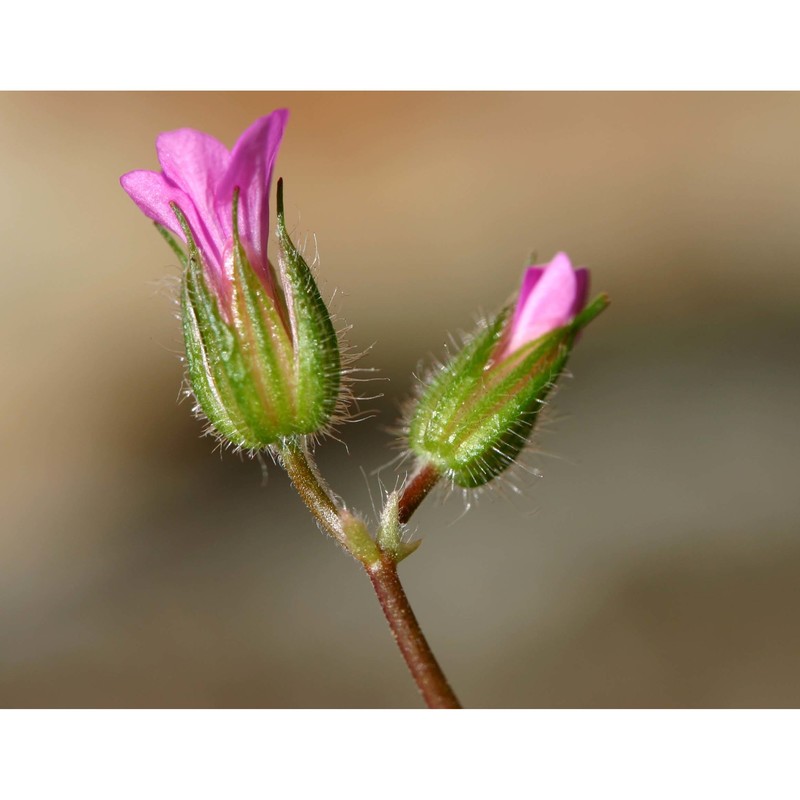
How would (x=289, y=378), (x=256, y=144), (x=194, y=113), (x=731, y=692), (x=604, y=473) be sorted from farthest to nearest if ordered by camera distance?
1. (x=194, y=113)
2. (x=604, y=473)
3. (x=731, y=692)
4. (x=289, y=378)
5. (x=256, y=144)

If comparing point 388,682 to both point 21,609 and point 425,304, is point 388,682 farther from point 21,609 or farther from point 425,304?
point 425,304

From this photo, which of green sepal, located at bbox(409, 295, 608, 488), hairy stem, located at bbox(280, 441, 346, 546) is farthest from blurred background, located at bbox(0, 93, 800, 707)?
hairy stem, located at bbox(280, 441, 346, 546)

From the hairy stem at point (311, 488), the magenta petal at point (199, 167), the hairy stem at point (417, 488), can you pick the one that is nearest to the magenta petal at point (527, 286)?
the hairy stem at point (417, 488)

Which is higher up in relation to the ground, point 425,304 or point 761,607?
point 425,304

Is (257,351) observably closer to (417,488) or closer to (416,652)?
(417,488)

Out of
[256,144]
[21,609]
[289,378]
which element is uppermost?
[256,144]

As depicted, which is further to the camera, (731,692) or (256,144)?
(731,692)

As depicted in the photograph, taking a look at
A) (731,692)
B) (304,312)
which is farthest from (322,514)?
(731,692)
